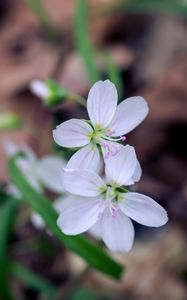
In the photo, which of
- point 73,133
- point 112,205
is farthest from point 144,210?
point 73,133

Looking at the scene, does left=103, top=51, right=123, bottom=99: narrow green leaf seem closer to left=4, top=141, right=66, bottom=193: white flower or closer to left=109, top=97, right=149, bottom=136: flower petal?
left=4, top=141, right=66, bottom=193: white flower

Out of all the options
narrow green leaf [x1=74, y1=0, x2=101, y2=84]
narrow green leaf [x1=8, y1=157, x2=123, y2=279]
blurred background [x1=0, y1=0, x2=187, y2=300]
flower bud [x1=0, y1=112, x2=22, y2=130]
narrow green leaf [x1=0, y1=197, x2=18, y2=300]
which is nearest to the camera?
narrow green leaf [x1=8, y1=157, x2=123, y2=279]

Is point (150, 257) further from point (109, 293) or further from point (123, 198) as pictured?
point (123, 198)

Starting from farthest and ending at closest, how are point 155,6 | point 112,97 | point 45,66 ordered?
point 45,66 → point 155,6 → point 112,97

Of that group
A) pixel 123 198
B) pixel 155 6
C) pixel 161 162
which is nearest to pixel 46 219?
pixel 123 198

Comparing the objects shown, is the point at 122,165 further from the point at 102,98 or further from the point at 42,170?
the point at 42,170

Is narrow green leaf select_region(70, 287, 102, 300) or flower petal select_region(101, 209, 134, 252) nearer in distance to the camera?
flower petal select_region(101, 209, 134, 252)

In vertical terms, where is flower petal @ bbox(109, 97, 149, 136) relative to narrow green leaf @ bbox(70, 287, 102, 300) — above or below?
above

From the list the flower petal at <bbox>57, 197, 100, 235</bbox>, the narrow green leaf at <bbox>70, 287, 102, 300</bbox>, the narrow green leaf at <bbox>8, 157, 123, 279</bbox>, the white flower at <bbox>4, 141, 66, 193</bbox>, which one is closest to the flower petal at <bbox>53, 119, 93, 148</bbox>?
the flower petal at <bbox>57, 197, 100, 235</bbox>
